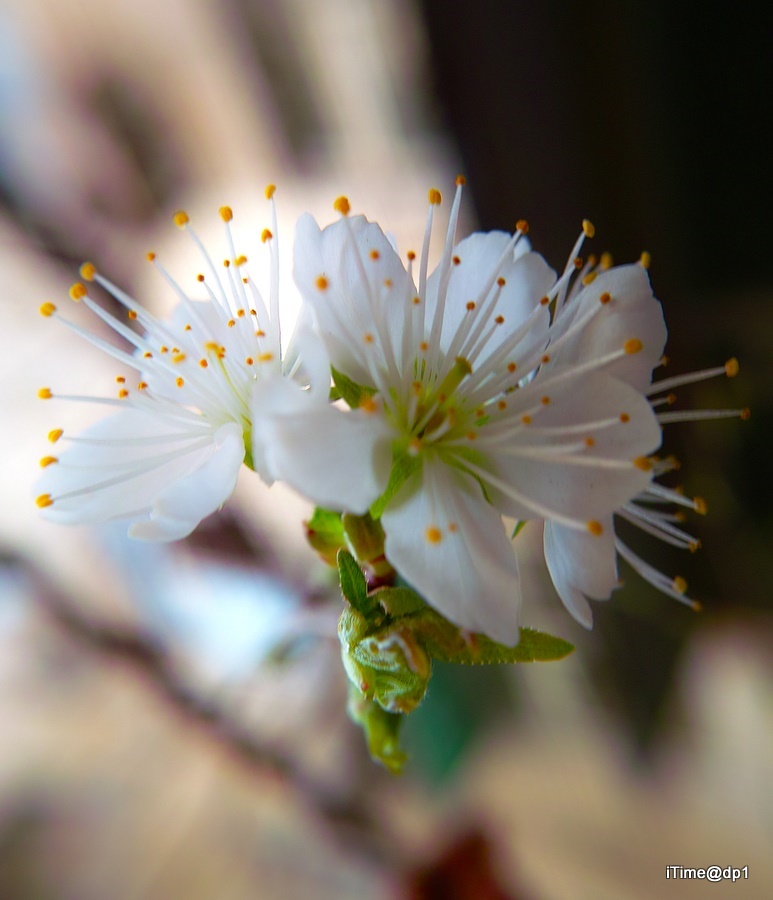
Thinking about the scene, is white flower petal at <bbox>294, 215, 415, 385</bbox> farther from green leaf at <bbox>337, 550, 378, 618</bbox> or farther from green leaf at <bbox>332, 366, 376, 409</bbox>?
green leaf at <bbox>337, 550, 378, 618</bbox>

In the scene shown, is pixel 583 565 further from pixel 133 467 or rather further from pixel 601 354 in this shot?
pixel 133 467

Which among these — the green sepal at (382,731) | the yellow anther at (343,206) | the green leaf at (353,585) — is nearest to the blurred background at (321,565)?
the green sepal at (382,731)

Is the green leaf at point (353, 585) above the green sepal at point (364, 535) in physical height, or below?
below

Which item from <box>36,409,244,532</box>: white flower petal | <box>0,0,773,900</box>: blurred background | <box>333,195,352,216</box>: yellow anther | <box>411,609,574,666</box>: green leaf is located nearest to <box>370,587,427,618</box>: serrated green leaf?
<box>411,609,574,666</box>: green leaf

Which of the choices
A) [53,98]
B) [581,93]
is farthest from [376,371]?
[53,98]

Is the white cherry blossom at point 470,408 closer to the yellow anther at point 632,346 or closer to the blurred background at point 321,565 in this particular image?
the yellow anther at point 632,346

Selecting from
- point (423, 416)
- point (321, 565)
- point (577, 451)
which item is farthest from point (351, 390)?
point (321, 565)
